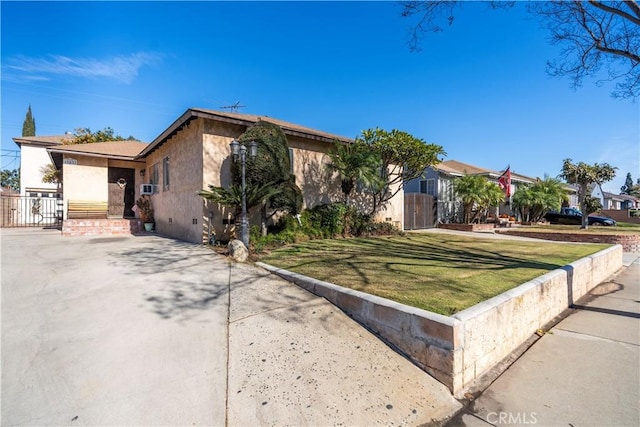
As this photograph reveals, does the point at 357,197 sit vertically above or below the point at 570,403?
above

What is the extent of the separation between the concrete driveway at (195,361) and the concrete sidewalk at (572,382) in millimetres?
533

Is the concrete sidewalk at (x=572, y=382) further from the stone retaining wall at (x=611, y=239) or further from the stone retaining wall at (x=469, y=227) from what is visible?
the stone retaining wall at (x=469, y=227)

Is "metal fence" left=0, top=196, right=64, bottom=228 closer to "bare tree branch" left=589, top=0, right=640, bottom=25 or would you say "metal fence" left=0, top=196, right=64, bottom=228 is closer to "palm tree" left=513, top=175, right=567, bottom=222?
"bare tree branch" left=589, top=0, right=640, bottom=25

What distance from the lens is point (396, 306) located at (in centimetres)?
330

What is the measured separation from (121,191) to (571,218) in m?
31.7

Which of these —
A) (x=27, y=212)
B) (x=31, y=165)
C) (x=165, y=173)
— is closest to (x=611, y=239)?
(x=165, y=173)

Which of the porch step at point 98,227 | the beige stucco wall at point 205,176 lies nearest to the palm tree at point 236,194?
the beige stucco wall at point 205,176

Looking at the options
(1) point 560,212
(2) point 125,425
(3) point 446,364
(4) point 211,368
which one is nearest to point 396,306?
(3) point 446,364

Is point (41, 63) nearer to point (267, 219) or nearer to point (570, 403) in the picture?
point (267, 219)

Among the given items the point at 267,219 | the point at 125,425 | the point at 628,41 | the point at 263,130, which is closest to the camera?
the point at 125,425

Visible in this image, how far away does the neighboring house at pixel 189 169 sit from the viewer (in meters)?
8.91

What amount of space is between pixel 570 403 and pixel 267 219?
8435 millimetres

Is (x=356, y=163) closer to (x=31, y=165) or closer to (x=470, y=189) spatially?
(x=470, y=189)

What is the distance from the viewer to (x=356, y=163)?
35.6 ft
